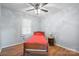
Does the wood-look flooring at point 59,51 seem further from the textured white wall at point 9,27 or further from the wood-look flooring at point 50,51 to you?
the textured white wall at point 9,27

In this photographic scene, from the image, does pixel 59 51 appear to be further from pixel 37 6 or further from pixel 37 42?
pixel 37 6

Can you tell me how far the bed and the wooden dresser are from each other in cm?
9

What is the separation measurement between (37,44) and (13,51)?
0.45m

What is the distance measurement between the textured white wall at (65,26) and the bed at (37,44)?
0.15 meters

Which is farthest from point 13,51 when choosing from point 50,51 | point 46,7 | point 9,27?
point 46,7

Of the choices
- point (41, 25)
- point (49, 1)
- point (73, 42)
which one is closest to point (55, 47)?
point (73, 42)

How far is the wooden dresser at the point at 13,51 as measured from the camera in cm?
193

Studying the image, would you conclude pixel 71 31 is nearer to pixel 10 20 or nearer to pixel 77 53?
pixel 77 53

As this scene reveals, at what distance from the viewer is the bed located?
1934 millimetres

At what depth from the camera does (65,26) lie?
1.93 meters

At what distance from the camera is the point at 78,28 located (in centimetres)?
193

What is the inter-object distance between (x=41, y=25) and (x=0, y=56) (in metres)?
0.95

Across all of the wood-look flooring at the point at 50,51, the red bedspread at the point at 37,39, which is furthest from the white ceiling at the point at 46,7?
the wood-look flooring at the point at 50,51

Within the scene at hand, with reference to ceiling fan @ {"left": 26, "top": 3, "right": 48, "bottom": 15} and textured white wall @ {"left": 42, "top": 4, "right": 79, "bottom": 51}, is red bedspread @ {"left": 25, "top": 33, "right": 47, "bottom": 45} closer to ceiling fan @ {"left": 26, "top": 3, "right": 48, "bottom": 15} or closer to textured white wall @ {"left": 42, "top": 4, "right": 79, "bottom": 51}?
textured white wall @ {"left": 42, "top": 4, "right": 79, "bottom": 51}
